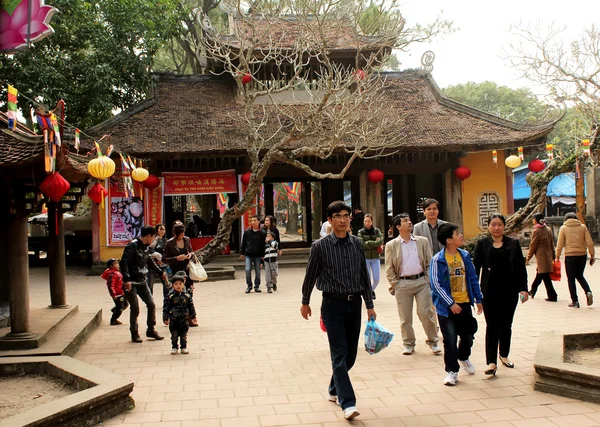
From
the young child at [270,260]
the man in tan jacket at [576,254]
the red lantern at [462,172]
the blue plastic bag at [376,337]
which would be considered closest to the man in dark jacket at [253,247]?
the young child at [270,260]

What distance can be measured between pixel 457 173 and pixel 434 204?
1113 centimetres

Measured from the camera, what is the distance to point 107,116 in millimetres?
18328

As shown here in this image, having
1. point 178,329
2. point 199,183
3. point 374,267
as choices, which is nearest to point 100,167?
point 178,329

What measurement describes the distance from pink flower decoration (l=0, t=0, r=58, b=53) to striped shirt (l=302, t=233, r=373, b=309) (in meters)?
2.83

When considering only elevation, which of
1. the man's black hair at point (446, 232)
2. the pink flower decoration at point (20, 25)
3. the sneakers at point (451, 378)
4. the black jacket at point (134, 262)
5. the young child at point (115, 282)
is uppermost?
the pink flower decoration at point (20, 25)

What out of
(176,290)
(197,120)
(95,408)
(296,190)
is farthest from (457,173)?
(95,408)

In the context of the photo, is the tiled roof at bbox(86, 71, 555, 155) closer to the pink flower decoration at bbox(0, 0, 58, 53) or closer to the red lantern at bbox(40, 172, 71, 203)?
the red lantern at bbox(40, 172, 71, 203)

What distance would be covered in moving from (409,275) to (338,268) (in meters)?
1.96

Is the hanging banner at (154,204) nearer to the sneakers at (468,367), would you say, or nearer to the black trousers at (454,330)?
the sneakers at (468,367)

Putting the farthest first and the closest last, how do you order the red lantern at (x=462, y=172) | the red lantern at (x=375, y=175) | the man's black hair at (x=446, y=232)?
the red lantern at (x=462, y=172) < the red lantern at (x=375, y=175) < the man's black hair at (x=446, y=232)

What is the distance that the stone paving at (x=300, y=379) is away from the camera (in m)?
4.38

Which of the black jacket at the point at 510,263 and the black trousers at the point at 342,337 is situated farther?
the black jacket at the point at 510,263

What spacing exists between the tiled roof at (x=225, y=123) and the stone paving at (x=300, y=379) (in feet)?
24.8

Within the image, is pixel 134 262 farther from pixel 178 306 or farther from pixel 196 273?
pixel 178 306
